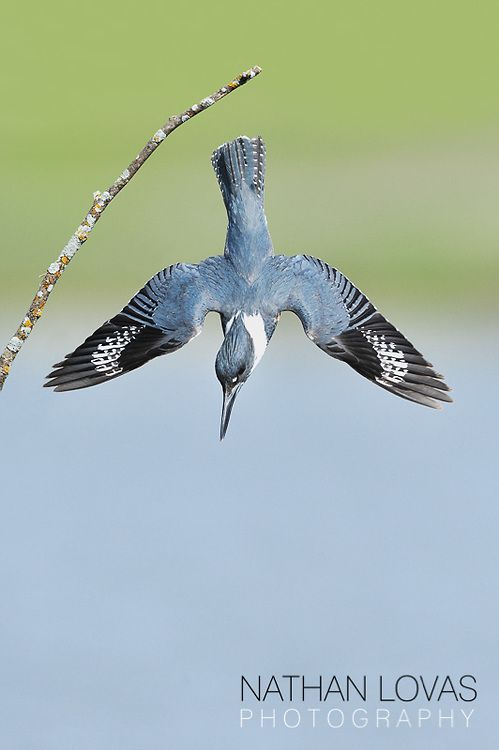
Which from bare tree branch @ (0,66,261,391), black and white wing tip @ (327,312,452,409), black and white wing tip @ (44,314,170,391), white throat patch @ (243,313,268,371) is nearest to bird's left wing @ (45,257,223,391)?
black and white wing tip @ (44,314,170,391)

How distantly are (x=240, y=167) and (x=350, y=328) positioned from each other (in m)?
0.50

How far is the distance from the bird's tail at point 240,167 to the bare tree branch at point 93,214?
2.28ft

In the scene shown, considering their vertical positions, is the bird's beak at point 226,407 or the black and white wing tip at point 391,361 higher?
the black and white wing tip at point 391,361

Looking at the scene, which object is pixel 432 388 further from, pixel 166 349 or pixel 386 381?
pixel 166 349

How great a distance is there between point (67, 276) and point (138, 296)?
339cm

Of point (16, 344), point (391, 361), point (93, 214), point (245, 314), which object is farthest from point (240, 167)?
point (16, 344)

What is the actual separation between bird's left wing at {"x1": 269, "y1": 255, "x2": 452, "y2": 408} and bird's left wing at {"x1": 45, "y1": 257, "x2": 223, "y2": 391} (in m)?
0.17

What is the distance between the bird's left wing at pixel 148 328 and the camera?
2807 millimetres

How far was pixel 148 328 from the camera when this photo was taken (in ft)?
9.80

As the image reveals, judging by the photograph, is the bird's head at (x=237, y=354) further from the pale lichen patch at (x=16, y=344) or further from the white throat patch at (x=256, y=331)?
the pale lichen patch at (x=16, y=344)

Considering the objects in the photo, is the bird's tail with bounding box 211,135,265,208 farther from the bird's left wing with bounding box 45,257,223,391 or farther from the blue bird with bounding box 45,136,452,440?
the bird's left wing with bounding box 45,257,223,391

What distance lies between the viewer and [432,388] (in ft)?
→ 10.3

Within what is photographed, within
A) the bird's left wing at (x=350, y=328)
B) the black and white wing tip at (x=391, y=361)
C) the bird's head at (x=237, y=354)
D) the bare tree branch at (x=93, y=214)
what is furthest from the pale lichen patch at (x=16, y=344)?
the black and white wing tip at (x=391, y=361)

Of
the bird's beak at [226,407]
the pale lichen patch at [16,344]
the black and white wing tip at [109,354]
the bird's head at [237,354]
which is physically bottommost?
the pale lichen patch at [16,344]
